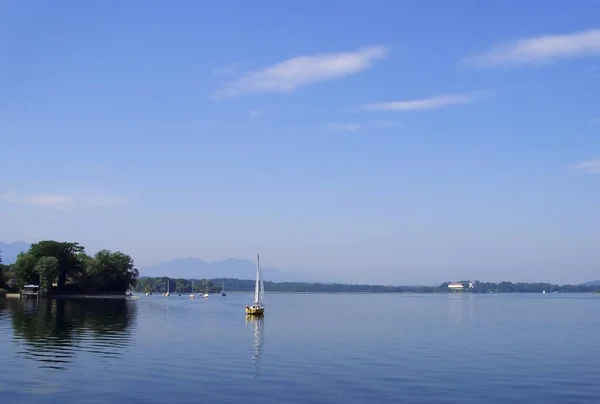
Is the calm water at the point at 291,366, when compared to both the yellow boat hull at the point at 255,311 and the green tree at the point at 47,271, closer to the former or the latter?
the yellow boat hull at the point at 255,311

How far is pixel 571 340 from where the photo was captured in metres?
74.6

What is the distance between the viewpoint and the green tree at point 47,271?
190m

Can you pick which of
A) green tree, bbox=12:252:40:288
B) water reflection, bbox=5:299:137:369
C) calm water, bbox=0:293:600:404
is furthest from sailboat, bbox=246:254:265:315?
green tree, bbox=12:252:40:288

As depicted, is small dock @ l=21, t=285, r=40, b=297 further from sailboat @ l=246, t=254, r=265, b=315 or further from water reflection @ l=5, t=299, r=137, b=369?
water reflection @ l=5, t=299, r=137, b=369

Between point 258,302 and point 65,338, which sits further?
point 258,302

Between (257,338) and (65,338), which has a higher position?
(65,338)

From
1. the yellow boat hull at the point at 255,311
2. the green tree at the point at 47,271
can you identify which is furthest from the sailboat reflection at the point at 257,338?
the green tree at the point at 47,271

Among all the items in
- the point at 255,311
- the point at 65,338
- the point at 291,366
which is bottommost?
the point at 255,311

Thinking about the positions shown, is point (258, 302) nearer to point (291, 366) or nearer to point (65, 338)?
point (65, 338)

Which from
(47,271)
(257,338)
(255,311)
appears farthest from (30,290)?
(257,338)

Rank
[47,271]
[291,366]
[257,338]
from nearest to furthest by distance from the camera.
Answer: [291,366], [257,338], [47,271]

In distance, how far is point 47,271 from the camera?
189875 millimetres

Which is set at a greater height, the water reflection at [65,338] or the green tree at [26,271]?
the green tree at [26,271]

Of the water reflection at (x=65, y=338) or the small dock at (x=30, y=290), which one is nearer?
the water reflection at (x=65, y=338)
